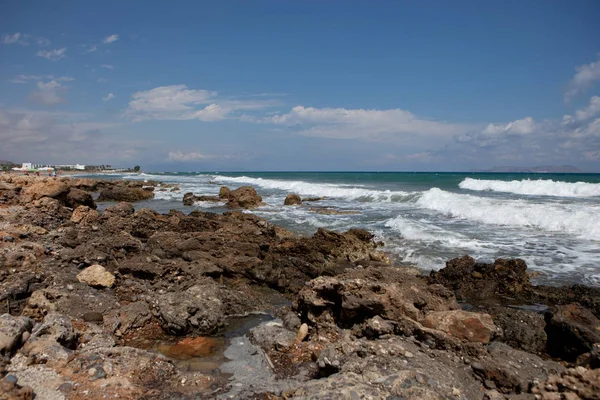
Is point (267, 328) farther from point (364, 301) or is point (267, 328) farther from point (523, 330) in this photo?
point (523, 330)

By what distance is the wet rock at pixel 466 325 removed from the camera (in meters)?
4.92

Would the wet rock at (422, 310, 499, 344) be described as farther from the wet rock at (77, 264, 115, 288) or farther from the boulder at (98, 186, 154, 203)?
the boulder at (98, 186, 154, 203)

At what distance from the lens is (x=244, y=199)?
2580 cm

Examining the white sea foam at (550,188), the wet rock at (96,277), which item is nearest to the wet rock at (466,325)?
the wet rock at (96,277)

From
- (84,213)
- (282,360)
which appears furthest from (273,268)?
(84,213)

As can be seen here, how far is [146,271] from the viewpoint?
7.93 meters

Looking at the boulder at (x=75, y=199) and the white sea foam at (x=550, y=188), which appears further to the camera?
the white sea foam at (x=550, y=188)

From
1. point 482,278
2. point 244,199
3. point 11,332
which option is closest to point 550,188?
point 244,199

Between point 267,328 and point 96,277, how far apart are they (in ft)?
12.1

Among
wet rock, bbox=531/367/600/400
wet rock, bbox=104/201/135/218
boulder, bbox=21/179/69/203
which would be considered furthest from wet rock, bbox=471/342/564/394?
boulder, bbox=21/179/69/203

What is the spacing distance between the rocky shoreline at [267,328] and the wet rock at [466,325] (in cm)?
2

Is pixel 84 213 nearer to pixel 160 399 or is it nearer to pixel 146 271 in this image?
pixel 146 271

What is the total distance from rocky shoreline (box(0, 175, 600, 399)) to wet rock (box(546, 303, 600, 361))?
17 millimetres

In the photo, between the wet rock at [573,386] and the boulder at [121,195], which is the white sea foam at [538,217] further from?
the boulder at [121,195]
